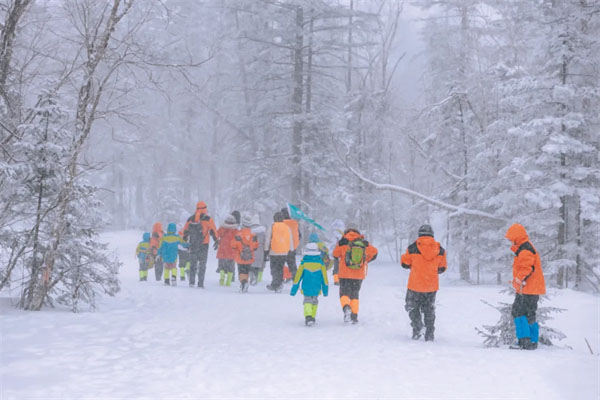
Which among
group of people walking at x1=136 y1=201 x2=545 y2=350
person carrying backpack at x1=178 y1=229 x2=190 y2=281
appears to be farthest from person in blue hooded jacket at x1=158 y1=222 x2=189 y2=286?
person carrying backpack at x1=178 y1=229 x2=190 y2=281

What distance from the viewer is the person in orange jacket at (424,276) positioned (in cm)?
851

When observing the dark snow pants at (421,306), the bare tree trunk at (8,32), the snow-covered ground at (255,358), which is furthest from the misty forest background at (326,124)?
the dark snow pants at (421,306)

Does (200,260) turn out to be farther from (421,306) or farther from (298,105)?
(298,105)

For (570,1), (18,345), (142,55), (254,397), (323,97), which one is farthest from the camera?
(323,97)

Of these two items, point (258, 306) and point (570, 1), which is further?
point (570, 1)

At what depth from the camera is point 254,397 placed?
516cm

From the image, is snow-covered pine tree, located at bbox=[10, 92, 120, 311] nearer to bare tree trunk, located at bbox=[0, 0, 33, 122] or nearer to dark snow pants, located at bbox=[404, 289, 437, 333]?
bare tree trunk, located at bbox=[0, 0, 33, 122]

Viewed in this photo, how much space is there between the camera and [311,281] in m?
9.70

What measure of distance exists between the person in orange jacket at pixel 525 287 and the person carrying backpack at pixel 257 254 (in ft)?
29.1

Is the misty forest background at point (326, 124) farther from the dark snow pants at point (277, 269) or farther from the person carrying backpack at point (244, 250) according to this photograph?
the dark snow pants at point (277, 269)

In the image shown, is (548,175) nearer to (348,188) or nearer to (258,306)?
(258,306)

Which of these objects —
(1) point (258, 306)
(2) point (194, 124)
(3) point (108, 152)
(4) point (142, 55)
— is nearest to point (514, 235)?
(1) point (258, 306)

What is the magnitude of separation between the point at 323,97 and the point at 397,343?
20766 millimetres

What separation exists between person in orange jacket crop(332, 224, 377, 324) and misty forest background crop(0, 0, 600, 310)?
397cm
